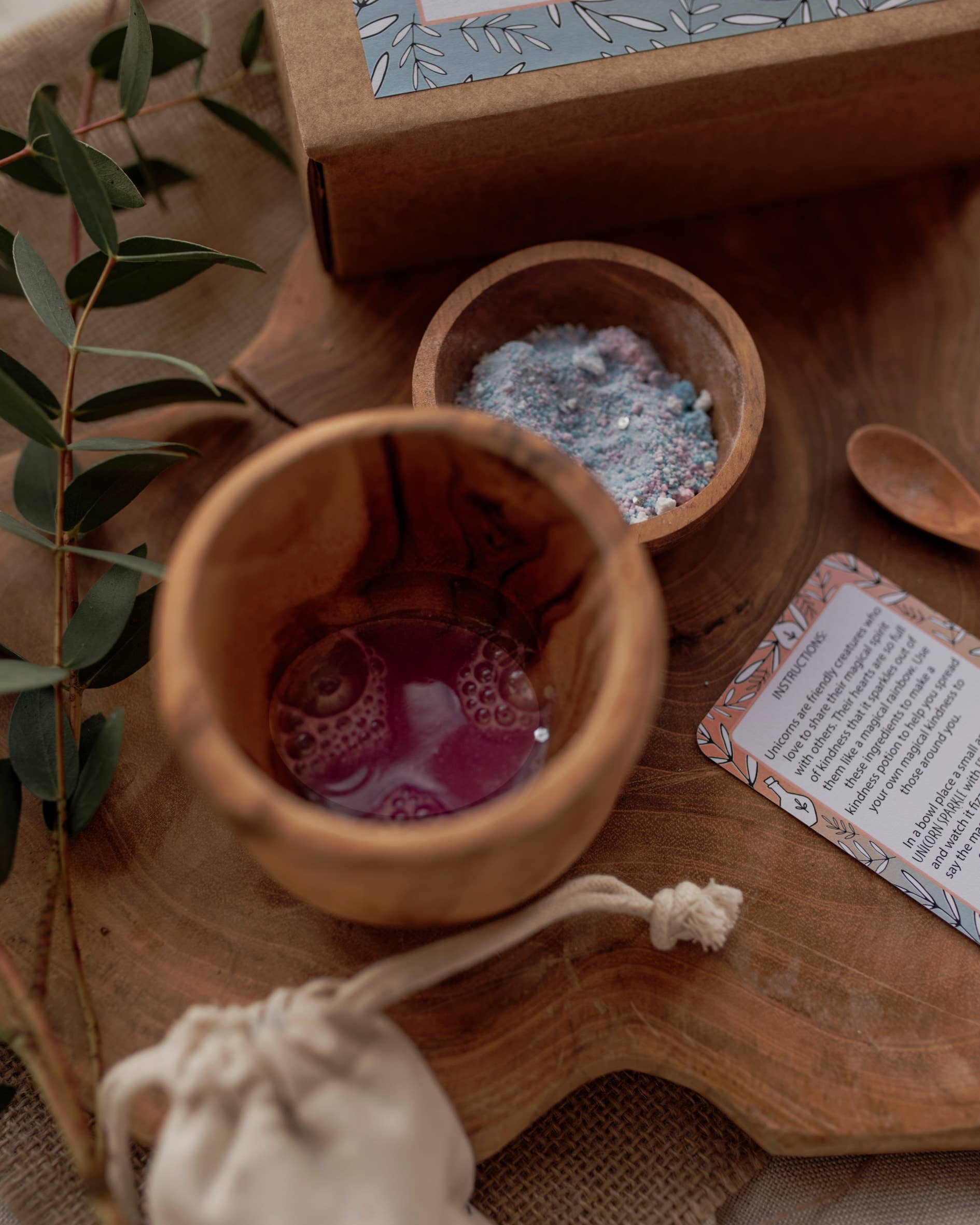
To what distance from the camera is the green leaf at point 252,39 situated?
81 cm

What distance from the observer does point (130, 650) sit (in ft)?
2.07

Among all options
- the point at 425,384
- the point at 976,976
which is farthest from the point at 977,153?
the point at 976,976

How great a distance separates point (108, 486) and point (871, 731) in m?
0.53

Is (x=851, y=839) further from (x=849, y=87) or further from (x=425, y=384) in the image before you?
(x=849, y=87)

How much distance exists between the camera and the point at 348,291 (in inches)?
30.9

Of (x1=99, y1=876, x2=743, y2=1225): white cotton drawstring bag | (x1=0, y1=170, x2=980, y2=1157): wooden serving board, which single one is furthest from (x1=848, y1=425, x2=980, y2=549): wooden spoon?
(x1=99, y1=876, x2=743, y2=1225): white cotton drawstring bag

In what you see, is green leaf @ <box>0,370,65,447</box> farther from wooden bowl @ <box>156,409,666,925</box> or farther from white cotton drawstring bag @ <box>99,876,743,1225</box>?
white cotton drawstring bag @ <box>99,876,743,1225</box>

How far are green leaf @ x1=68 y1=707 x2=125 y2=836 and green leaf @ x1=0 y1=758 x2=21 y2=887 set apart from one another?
0.03 m

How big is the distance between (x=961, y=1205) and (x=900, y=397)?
0.60 metres

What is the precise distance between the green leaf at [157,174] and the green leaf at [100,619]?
0.39 m

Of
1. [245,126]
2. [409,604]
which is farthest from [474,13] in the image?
[409,604]

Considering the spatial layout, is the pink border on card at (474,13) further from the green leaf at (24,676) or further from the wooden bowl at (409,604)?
the green leaf at (24,676)

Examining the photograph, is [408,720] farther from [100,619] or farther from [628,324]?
[628,324]

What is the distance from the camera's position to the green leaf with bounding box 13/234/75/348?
23.8 inches
